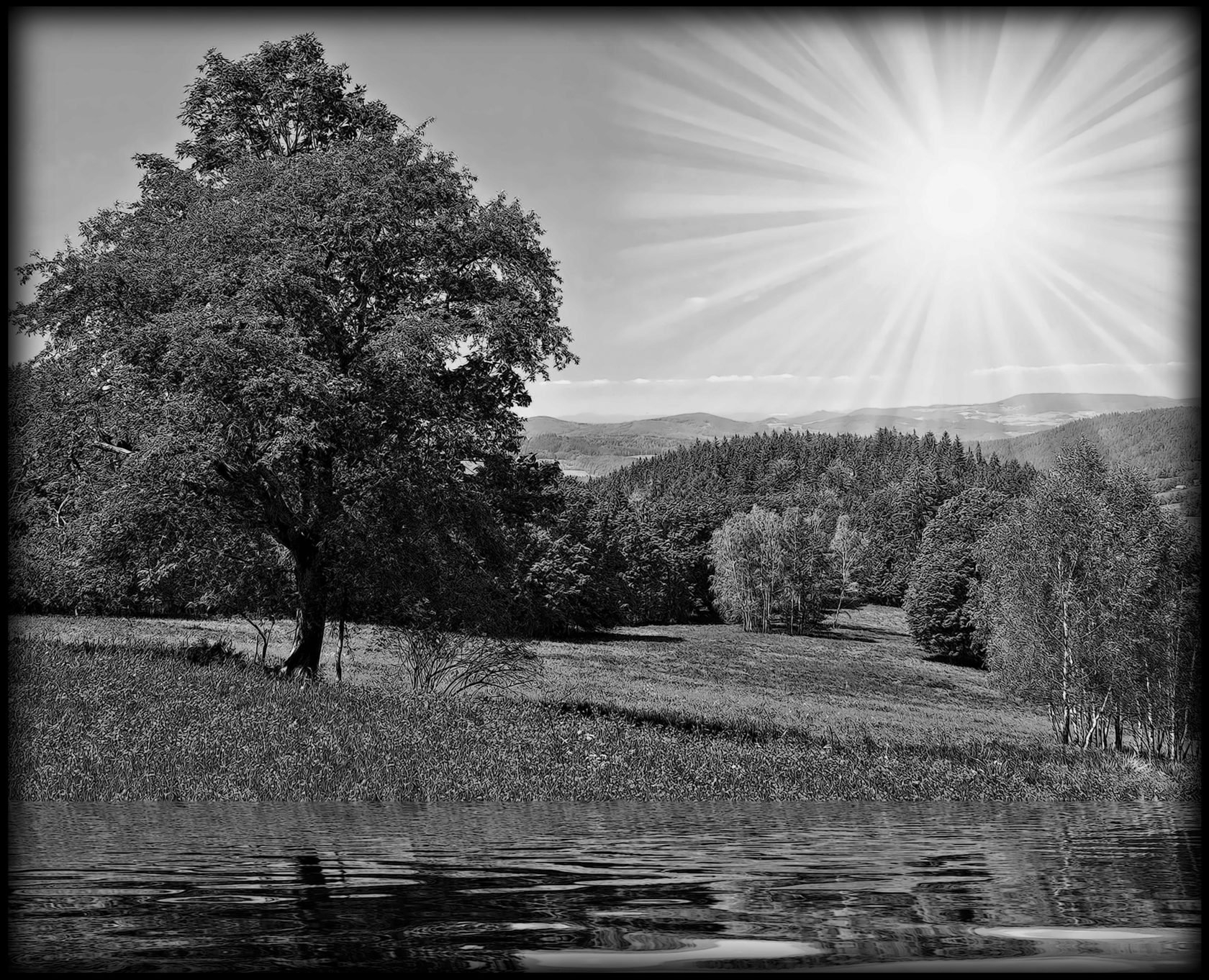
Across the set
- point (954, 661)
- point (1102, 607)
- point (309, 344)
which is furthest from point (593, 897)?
point (954, 661)

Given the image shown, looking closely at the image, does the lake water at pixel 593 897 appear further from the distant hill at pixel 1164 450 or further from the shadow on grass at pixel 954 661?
the shadow on grass at pixel 954 661

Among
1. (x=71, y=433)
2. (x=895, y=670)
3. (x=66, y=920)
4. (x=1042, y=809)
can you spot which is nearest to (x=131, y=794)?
(x=66, y=920)

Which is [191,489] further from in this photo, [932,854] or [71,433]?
[932,854]

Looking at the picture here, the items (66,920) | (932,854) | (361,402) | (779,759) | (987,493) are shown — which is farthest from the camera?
(987,493)

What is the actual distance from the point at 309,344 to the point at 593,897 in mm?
20224

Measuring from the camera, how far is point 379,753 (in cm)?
1498

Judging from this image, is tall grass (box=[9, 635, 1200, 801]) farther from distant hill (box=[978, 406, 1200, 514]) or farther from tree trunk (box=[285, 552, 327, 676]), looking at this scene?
distant hill (box=[978, 406, 1200, 514])

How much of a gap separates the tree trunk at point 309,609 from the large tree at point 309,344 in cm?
6

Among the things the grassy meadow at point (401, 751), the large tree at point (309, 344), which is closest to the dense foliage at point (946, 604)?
the grassy meadow at point (401, 751)

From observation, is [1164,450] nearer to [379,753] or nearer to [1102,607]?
[1102,607]

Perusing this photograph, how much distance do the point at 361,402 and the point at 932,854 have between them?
1808 centimetres

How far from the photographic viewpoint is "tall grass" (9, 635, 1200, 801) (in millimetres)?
12727

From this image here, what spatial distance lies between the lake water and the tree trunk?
16.9 metres

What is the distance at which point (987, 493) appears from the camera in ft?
465
